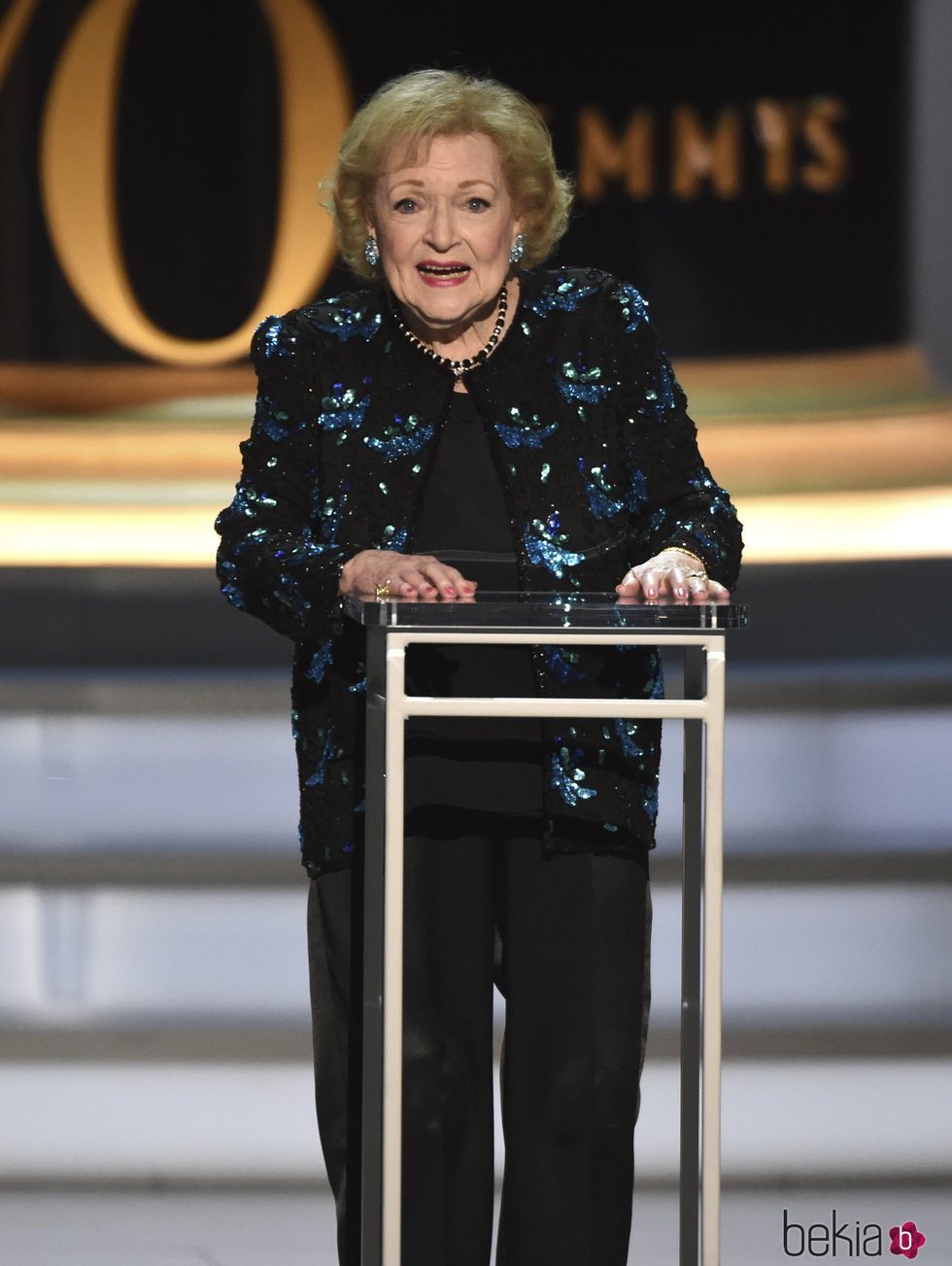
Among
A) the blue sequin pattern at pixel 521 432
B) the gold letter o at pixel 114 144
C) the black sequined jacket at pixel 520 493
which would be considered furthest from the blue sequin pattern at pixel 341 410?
the gold letter o at pixel 114 144

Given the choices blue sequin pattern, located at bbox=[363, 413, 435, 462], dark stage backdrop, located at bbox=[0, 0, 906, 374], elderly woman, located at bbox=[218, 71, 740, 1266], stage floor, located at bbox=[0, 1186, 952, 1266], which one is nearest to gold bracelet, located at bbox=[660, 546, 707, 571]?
elderly woman, located at bbox=[218, 71, 740, 1266]

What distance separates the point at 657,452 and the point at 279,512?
0.34m

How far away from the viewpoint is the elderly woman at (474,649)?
168 centimetres

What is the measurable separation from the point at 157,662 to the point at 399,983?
2907mm

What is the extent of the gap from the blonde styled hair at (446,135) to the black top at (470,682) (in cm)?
22

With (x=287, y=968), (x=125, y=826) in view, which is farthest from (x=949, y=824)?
(x=125, y=826)

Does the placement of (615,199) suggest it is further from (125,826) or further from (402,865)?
(402,865)

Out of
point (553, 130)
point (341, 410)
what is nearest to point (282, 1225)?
point (341, 410)

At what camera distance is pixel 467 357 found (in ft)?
5.82

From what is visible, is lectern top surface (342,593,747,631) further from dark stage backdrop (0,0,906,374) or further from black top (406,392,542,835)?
dark stage backdrop (0,0,906,374)

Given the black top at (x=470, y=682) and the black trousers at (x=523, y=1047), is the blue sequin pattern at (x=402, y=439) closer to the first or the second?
the black top at (x=470, y=682)

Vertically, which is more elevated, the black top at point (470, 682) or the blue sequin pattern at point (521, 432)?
the blue sequin pattern at point (521, 432)

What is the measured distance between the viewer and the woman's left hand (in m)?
1.57

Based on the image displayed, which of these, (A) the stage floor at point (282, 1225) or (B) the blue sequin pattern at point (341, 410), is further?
(A) the stage floor at point (282, 1225)
